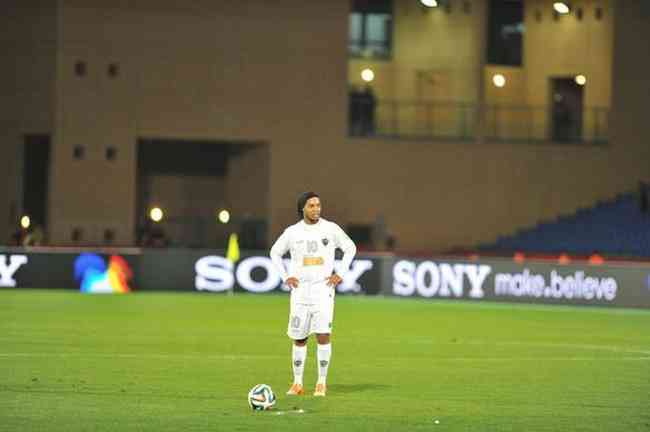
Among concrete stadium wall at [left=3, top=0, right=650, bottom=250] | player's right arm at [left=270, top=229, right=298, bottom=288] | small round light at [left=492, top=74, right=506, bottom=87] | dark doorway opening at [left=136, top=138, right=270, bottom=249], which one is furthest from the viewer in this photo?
small round light at [left=492, top=74, right=506, bottom=87]

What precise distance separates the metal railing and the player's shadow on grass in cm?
3443

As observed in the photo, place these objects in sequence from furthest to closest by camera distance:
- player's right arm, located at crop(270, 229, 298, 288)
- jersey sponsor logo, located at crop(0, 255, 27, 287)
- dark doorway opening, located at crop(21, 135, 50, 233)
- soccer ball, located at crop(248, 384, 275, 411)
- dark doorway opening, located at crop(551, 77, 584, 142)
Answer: dark doorway opening, located at crop(551, 77, 584, 142) → dark doorway opening, located at crop(21, 135, 50, 233) → jersey sponsor logo, located at crop(0, 255, 27, 287) → player's right arm, located at crop(270, 229, 298, 288) → soccer ball, located at crop(248, 384, 275, 411)

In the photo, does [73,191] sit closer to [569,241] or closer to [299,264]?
[569,241]

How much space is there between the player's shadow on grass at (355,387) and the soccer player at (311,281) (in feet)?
2.43

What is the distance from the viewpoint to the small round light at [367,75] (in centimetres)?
5347

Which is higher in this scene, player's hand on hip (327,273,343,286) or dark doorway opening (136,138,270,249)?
dark doorway opening (136,138,270,249)

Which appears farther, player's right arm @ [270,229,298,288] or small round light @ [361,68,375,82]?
small round light @ [361,68,375,82]

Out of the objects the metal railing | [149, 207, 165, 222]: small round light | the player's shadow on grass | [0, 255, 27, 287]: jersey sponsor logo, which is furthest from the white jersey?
the metal railing

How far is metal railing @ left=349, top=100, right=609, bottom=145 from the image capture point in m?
52.8

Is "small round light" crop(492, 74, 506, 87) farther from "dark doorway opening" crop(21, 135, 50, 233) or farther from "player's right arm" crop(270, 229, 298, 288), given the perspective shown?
"player's right arm" crop(270, 229, 298, 288)

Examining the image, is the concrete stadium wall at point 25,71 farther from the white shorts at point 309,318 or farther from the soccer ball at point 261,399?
the soccer ball at point 261,399

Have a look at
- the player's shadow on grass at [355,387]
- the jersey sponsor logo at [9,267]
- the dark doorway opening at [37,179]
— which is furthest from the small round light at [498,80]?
the player's shadow on grass at [355,387]

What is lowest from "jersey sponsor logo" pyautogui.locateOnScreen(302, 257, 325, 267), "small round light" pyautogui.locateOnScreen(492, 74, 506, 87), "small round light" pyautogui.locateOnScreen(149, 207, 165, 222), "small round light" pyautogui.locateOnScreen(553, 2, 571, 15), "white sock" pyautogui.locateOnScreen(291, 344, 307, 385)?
"white sock" pyautogui.locateOnScreen(291, 344, 307, 385)

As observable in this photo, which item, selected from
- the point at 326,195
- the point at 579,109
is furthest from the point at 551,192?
the point at 326,195
